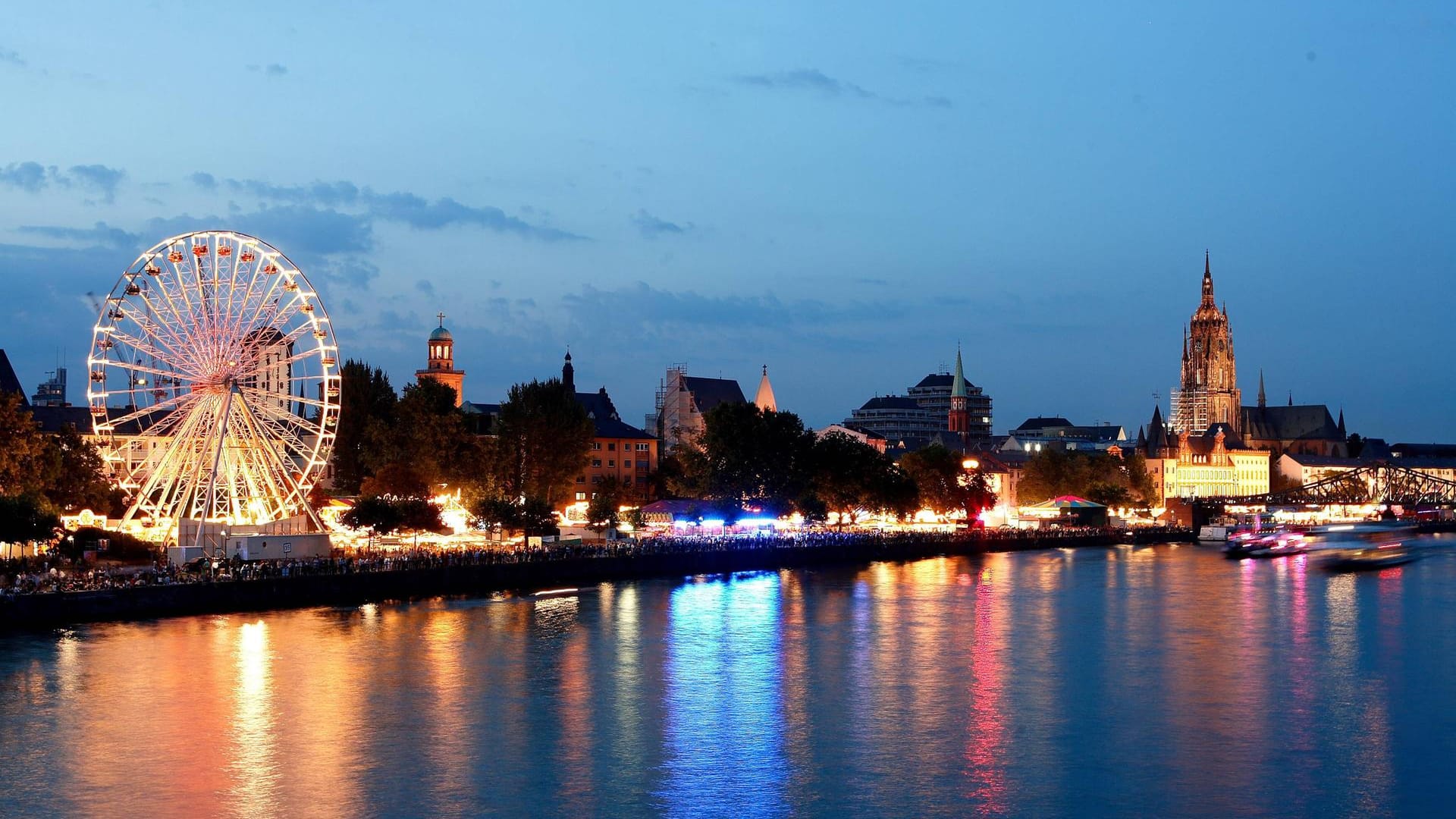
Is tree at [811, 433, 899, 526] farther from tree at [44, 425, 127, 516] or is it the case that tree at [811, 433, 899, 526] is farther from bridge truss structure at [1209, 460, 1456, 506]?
bridge truss structure at [1209, 460, 1456, 506]

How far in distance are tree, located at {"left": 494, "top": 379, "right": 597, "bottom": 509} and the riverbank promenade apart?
15090 millimetres

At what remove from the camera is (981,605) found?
6569 cm

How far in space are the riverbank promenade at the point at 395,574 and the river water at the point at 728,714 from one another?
1.93 metres

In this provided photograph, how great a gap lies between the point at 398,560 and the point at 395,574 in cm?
303

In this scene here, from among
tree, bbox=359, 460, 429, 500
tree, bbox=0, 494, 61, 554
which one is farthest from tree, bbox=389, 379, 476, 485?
tree, bbox=0, 494, 61, 554

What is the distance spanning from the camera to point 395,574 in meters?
63.8

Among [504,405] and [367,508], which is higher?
[504,405]

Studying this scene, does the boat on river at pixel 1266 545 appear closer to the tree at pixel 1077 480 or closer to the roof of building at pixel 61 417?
the tree at pixel 1077 480

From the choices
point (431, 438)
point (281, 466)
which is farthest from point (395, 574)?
point (431, 438)

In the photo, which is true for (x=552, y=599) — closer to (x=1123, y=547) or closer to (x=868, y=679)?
(x=868, y=679)

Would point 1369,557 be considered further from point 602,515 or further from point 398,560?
point 398,560

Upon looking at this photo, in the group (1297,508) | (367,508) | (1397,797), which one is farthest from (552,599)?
(1297,508)

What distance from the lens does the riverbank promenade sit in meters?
52.4

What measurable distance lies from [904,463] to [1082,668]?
263ft
